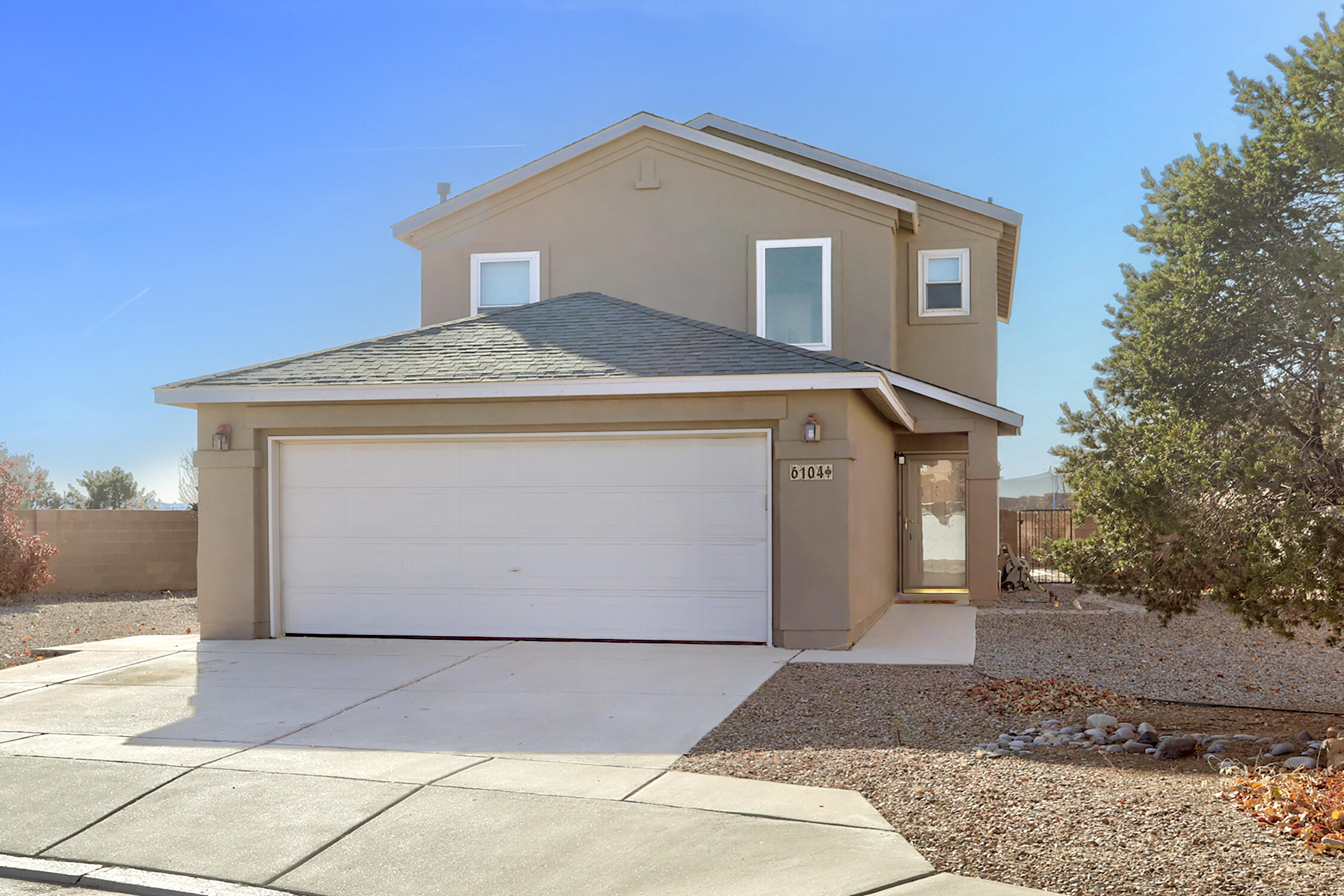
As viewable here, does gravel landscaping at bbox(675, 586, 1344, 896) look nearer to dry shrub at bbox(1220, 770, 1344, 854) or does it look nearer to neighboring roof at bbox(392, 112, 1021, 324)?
dry shrub at bbox(1220, 770, 1344, 854)

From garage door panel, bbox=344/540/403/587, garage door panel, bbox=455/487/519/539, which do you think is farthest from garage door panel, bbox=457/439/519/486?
garage door panel, bbox=344/540/403/587

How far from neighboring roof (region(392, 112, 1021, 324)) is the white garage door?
19.9ft

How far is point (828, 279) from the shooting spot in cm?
1612

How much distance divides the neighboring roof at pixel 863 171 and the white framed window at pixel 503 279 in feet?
12.7

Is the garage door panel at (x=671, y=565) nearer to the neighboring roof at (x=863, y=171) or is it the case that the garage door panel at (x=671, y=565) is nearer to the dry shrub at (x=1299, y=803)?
the dry shrub at (x=1299, y=803)

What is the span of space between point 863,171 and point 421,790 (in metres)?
14.0

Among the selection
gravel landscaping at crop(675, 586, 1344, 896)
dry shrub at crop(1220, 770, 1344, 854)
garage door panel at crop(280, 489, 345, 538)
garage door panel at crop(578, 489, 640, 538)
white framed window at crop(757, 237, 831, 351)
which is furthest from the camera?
white framed window at crop(757, 237, 831, 351)

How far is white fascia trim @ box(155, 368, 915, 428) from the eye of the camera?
1111 centimetres

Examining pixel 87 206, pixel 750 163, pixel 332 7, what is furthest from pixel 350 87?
pixel 87 206

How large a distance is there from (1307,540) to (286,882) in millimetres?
6288

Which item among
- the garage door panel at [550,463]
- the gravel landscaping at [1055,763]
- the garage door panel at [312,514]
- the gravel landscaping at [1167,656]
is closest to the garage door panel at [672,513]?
the garage door panel at [550,463]

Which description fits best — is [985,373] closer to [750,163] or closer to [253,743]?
[750,163]

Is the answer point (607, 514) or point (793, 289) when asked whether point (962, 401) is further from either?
point (607, 514)

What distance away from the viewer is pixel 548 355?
40.4 ft
